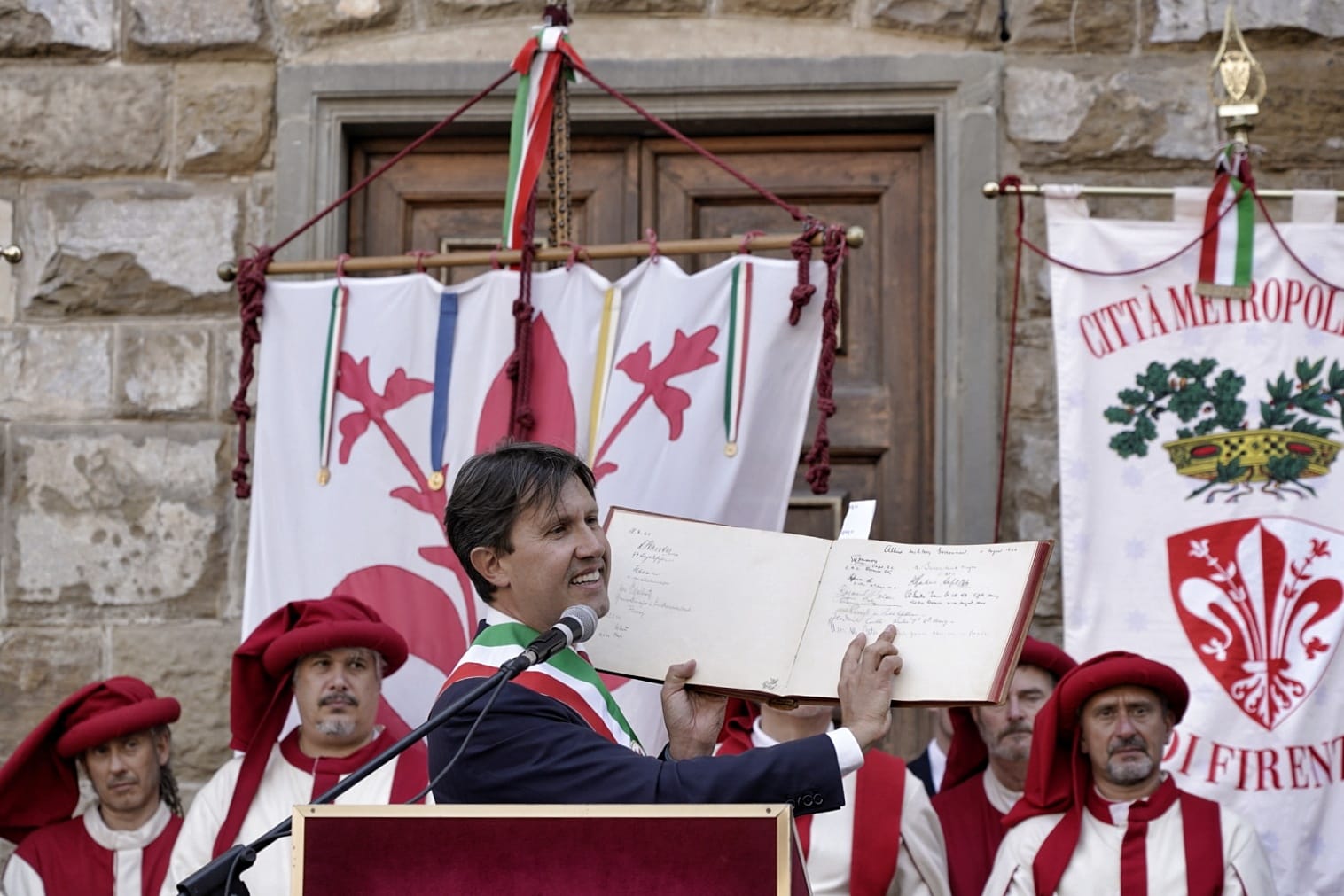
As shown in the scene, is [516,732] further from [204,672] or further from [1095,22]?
[1095,22]

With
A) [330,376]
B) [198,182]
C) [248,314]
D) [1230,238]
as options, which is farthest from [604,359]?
[1230,238]

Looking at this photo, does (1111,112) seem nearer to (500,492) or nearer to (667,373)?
(667,373)

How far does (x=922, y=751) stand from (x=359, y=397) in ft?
5.93

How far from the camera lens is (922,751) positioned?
5.29 metres

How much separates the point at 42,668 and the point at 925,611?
123 inches

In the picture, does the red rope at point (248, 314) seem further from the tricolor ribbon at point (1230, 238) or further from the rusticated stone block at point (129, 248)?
the tricolor ribbon at point (1230, 238)

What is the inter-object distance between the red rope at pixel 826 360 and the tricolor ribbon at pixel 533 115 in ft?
2.57

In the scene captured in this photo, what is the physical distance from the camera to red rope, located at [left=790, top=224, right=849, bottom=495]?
4449 millimetres

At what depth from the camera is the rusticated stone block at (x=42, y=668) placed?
531 centimetres

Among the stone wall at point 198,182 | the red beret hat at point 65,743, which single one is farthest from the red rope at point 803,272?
the red beret hat at point 65,743

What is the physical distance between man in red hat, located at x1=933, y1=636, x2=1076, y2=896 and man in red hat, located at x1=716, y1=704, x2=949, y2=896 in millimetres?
237

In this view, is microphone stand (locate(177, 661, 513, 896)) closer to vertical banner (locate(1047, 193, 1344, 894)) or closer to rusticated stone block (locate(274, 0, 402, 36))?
vertical banner (locate(1047, 193, 1344, 894))

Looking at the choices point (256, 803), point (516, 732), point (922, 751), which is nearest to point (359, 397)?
point (256, 803)

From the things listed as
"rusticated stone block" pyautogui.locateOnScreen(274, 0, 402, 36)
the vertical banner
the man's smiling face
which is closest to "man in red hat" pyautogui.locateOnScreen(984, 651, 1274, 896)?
the vertical banner
